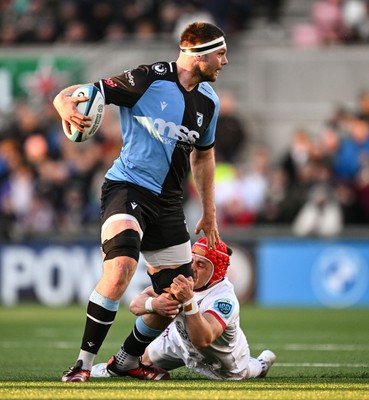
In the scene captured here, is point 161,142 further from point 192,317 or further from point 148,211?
point 192,317

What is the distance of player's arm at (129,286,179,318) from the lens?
788 centimetres

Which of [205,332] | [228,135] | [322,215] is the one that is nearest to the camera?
[205,332]

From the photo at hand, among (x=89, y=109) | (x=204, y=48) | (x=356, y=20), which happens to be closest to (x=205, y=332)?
(x=89, y=109)

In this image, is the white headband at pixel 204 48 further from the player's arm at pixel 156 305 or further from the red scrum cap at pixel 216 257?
the player's arm at pixel 156 305

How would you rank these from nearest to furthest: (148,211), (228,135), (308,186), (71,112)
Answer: (71,112) < (148,211) < (308,186) < (228,135)

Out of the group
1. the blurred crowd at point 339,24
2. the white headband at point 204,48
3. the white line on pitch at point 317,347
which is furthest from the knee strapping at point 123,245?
the blurred crowd at point 339,24

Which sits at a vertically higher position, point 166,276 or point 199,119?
point 199,119

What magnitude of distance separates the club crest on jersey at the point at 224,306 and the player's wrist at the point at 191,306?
1.14 feet

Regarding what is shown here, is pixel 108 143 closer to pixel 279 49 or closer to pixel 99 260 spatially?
pixel 99 260

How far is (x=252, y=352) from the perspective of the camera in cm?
1091

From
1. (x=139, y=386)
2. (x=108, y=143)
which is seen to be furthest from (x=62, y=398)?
(x=108, y=143)

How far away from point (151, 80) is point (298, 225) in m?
10.6

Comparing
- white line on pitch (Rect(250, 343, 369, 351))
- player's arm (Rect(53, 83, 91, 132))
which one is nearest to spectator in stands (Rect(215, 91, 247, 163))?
white line on pitch (Rect(250, 343, 369, 351))

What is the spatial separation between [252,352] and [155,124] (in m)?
3.55
